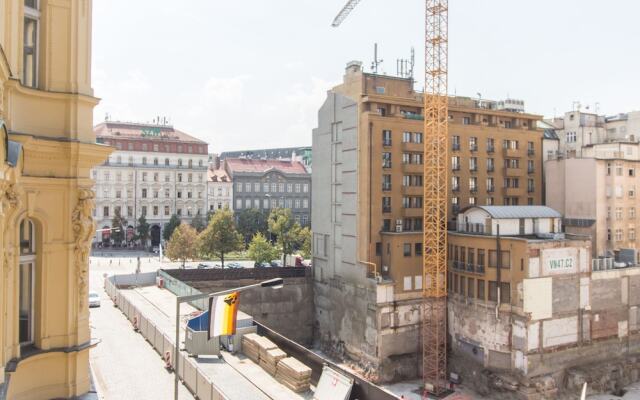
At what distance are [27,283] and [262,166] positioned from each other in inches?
4448

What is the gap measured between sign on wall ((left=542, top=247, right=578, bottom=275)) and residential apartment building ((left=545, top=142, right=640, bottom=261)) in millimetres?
12525

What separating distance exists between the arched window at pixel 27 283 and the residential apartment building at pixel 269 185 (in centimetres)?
10691

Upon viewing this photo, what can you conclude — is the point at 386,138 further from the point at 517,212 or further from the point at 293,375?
the point at 293,375

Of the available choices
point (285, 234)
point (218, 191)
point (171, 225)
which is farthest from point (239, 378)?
point (218, 191)

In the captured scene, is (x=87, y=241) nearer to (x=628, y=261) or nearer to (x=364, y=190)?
(x=364, y=190)

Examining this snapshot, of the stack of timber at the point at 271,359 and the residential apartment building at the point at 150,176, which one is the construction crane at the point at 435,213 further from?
the residential apartment building at the point at 150,176

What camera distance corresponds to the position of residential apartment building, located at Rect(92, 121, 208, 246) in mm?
106062

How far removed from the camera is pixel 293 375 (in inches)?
975

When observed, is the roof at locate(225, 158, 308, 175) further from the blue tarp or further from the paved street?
the blue tarp

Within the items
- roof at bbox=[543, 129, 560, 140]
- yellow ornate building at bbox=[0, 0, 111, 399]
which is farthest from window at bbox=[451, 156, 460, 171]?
yellow ornate building at bbox=[0, 0, 111, 399]

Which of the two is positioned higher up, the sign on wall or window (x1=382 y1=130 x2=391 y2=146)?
A: window (x1=382 y1=130 x2=391 y2=146)

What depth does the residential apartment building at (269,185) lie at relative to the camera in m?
121

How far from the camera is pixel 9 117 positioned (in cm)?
1269

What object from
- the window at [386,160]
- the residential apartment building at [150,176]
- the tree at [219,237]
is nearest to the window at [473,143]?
the window at [386,160]
